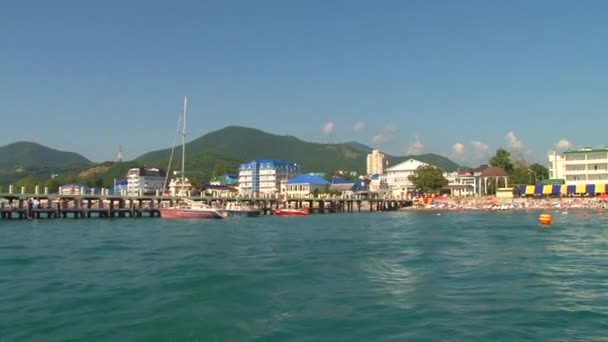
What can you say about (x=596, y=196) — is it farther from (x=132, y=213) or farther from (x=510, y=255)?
(x=510, y=255)

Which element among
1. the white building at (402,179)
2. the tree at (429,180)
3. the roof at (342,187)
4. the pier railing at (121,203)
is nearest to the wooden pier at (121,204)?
the pier railing at (121,203)

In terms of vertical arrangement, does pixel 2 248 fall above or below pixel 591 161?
below

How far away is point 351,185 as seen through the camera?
150 metres

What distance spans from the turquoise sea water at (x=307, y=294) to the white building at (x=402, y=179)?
11695 centimetres

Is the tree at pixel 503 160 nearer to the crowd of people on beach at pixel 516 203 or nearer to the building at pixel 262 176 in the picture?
the crowd of people on beach at pixel 516 203

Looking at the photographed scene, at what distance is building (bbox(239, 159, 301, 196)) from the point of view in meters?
165

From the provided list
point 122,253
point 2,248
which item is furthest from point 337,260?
point 2,248

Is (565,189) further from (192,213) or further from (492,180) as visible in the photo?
(192,213)

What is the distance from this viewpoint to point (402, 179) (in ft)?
479

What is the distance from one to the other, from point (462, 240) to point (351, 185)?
119731 millimetres

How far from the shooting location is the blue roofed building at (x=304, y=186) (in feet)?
470

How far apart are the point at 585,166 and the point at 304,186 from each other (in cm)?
6877

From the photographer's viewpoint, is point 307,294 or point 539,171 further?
point 539,171

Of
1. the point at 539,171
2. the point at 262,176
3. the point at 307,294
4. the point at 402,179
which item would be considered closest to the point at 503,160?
the point at 539,171
